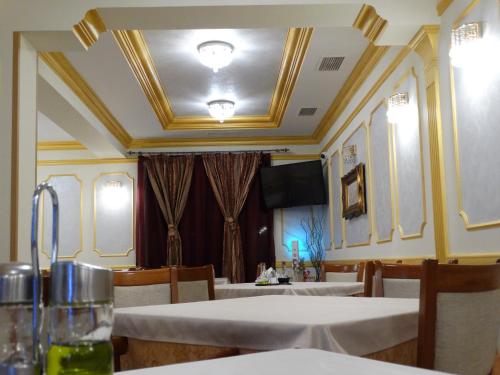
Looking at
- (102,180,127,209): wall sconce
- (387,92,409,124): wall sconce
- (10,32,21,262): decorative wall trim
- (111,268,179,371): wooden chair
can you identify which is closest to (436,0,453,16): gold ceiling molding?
(387,92,409,124): wall sconce

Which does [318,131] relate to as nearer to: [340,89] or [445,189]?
[340,89]

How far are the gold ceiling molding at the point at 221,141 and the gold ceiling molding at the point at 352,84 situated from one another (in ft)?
1.77

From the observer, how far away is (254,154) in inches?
357

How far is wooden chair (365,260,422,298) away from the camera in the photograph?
2330 mm

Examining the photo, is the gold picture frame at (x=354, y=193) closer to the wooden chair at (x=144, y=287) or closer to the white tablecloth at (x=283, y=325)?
the wooden chair at (x=144, y=287)

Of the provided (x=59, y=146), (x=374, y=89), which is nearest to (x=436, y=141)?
(x=374, y=89)

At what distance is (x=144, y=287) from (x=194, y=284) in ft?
1.38

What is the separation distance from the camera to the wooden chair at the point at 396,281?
2330 mm

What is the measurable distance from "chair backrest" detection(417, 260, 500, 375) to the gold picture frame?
4744 millimetres

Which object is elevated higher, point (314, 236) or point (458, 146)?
point (458, 146)

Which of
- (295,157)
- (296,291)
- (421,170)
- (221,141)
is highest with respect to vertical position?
(221,141)

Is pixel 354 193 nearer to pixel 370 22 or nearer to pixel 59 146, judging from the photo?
pixel 370 22

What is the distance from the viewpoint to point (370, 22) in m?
4.20

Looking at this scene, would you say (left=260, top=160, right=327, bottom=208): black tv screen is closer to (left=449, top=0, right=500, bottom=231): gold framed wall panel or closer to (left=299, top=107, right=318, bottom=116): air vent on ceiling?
(left=299, top=107, right=318, bottom=116): air vent on ceiling
